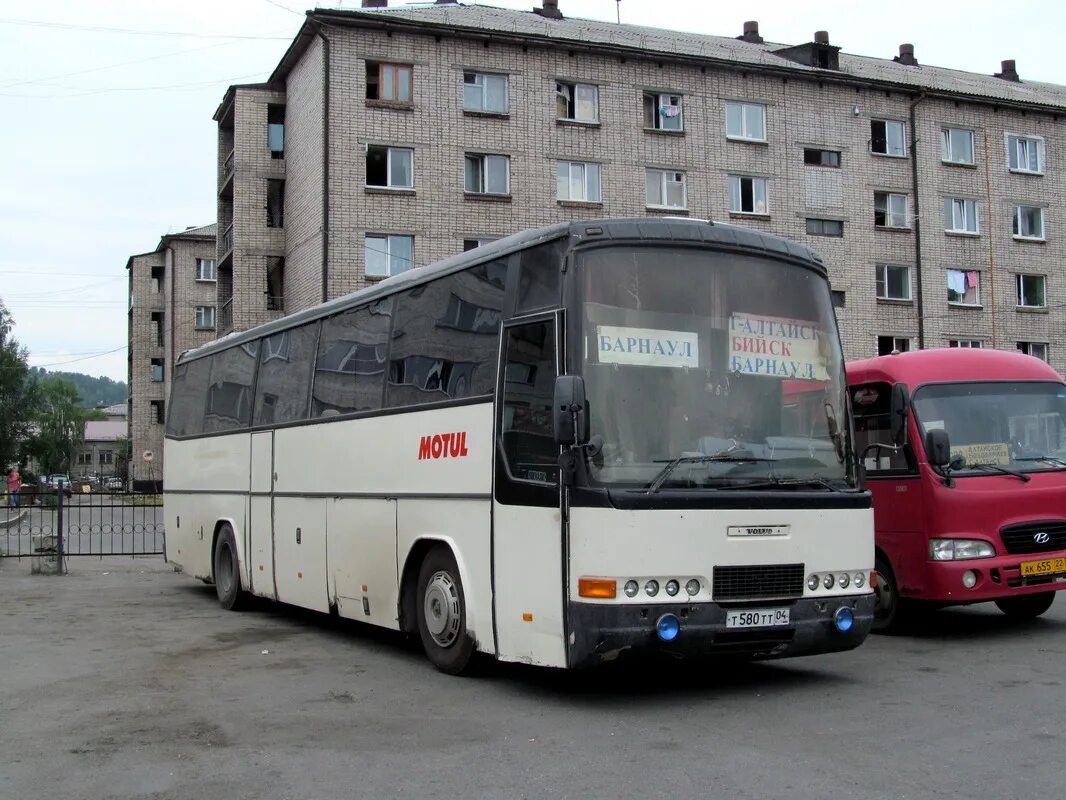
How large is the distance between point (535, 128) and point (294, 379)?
89.9 ft

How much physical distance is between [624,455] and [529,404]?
959 mm

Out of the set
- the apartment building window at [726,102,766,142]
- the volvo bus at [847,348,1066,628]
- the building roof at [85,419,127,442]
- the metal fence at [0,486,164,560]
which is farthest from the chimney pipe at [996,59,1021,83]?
the building roof at [85,419,127,442]

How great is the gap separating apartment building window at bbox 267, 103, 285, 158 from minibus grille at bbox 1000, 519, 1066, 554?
1392 inches

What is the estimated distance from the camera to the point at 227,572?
1527cm

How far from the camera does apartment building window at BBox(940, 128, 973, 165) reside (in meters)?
45.4

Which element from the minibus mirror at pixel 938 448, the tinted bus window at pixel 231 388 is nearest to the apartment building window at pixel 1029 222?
the tinted bus window at pixel 231 388

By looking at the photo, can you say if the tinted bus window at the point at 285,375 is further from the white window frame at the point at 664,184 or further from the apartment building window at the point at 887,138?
the apartment building window at the point at 887,138

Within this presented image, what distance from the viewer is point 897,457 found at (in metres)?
11.7

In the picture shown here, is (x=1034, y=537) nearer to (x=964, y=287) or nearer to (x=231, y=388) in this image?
(x=231, y=388)

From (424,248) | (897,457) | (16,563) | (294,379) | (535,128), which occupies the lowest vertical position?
(16,563)

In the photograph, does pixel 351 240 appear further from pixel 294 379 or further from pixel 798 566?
pixel 798 566

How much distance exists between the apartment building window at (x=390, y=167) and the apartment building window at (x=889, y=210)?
17.5m

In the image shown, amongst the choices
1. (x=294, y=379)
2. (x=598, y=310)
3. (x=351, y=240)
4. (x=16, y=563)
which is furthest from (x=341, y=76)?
(x=598, y=310)

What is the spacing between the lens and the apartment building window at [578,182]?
39.5m
